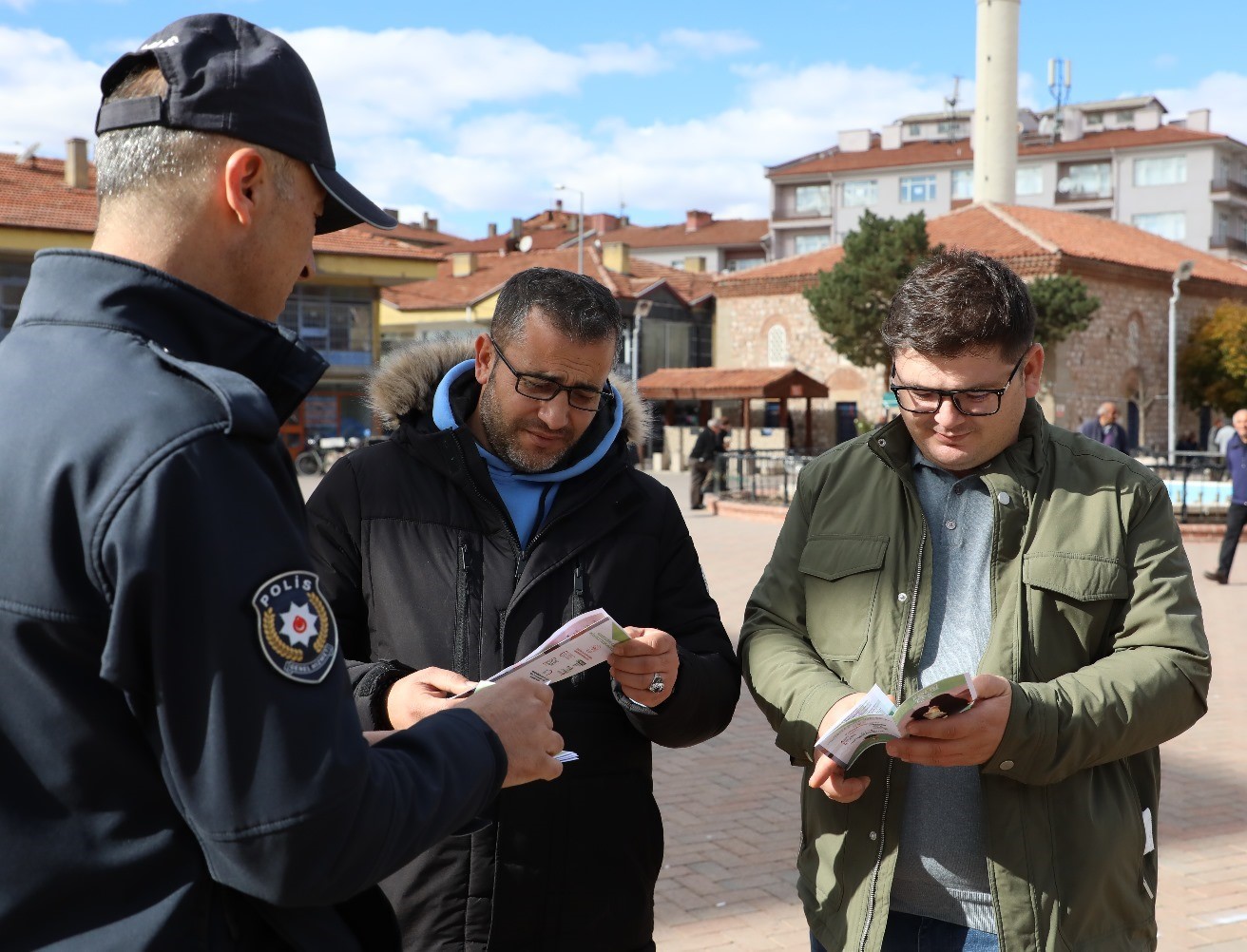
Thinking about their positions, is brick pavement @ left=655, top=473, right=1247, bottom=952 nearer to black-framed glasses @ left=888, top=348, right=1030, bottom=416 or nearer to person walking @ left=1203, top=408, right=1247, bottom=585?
black-framed glasses @ left=888, top=348, right=1030, bottom=416

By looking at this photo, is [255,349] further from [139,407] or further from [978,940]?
[978,940]

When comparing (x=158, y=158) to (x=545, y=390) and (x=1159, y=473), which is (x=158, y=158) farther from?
(x=1159, y=473)

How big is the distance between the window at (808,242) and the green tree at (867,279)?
1372 inches

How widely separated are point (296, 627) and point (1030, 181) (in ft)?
264

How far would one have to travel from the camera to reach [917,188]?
75875 millimetres

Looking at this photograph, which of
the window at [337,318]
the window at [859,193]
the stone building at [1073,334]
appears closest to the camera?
the stone building at [1073,334]

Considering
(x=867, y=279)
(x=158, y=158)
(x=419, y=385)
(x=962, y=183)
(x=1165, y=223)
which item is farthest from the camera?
→ (x=962, y=183)

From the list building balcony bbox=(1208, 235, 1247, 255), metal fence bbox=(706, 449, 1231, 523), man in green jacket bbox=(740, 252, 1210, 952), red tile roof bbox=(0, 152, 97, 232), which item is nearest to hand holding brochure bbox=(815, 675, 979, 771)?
man in green jacket bbox=(740, 252, 1210, 952)

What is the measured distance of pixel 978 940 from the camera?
2.54 m

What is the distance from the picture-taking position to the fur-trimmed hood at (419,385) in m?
3.16

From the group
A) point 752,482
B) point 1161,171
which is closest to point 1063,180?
point 1161,171

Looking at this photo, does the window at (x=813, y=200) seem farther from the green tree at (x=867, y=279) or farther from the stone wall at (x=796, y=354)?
the green tree at (x=867, y=279)

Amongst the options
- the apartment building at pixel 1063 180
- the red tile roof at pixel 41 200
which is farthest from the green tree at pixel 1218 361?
the red tile roof at pixel 41 200

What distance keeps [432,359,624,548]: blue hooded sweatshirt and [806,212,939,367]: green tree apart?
40386mm
